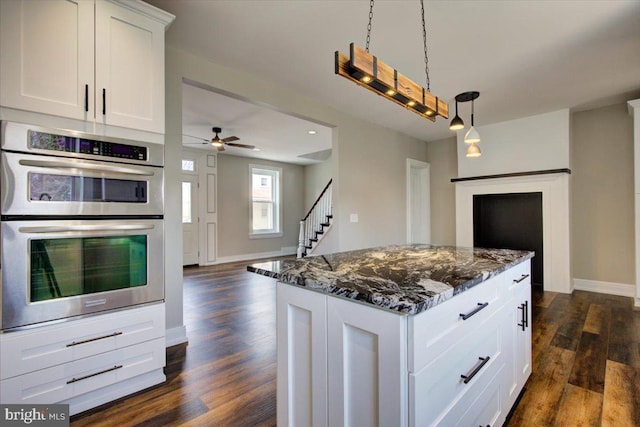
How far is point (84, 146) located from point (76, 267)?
0.70 metres

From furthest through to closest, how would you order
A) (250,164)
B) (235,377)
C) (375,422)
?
(250,164)
(235,377)
(375,422)

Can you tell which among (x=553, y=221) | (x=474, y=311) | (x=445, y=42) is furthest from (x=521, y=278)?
(x=553, y=221)

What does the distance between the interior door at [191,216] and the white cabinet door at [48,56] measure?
5.13 m

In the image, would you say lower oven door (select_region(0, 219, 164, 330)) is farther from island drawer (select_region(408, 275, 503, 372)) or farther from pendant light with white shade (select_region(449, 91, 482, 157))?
pendant light with white shade (select_region(449, 91, 482, 157))

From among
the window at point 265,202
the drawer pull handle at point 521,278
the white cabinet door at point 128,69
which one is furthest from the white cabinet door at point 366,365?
the window at point 265,202

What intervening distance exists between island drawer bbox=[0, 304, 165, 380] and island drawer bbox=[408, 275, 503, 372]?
1.76 m

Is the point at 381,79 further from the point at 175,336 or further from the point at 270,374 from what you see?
the point at 175,336

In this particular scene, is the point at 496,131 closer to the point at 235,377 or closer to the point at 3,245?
the point at 235,377

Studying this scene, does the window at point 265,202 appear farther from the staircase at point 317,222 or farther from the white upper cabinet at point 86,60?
the white upper cabinet at point 86,60

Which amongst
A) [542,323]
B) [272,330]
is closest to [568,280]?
[542,323]

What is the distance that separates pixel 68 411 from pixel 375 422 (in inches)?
69.9

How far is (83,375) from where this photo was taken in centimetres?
174

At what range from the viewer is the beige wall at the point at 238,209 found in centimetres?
719

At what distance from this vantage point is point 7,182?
1523mm
